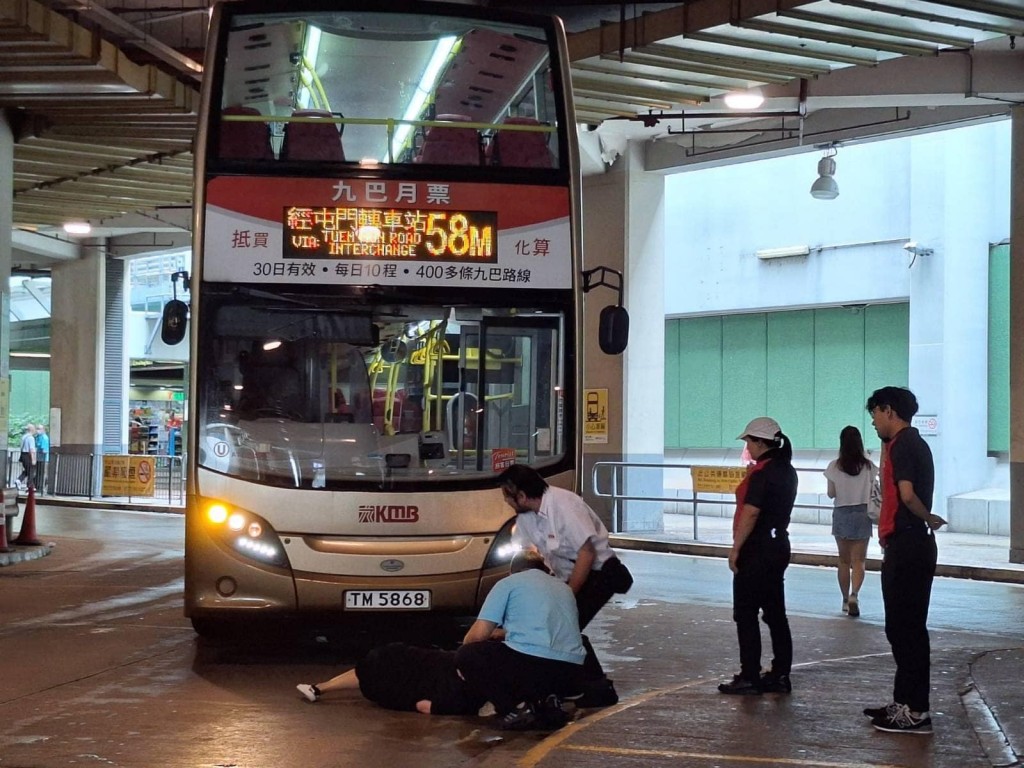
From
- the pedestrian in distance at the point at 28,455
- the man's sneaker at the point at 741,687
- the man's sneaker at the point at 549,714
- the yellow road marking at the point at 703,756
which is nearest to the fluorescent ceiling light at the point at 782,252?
the pedestrian in distance at the point at 28,455

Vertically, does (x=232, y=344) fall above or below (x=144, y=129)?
below

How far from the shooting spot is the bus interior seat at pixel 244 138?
9227 millimetres

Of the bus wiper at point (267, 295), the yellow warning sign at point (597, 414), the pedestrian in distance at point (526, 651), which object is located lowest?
the pedestrian in distance at point (526, 651)

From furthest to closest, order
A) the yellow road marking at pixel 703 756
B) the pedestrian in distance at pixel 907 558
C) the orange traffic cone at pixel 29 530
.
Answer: the orange traffic cone at pixel 29 530 → the pedestrian in distance at pixel 907 558 → the yellow road marking at pixel 703 756

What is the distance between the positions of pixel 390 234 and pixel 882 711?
433 cm

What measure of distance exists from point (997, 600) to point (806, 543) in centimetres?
644

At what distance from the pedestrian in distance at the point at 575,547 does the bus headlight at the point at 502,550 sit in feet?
3.53

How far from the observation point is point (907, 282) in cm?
2527

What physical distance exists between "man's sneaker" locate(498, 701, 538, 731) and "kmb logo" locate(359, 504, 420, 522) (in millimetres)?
1970

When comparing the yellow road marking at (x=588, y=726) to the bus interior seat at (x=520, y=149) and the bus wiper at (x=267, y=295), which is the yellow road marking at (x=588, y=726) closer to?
the bus wiper at (x=267, y=295)

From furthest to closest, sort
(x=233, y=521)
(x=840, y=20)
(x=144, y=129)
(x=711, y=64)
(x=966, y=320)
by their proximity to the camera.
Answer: (x=966, y=320) → (x=144, y=129) → (x=711, y=64) → (x=840, y=20) → (x=233, y=521)

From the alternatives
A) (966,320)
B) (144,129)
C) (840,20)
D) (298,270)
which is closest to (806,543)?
(966,320)

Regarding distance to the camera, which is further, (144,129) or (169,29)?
(144,129)

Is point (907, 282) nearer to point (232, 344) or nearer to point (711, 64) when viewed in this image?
point (711, 64)
